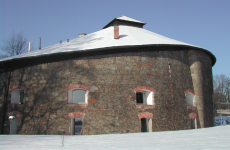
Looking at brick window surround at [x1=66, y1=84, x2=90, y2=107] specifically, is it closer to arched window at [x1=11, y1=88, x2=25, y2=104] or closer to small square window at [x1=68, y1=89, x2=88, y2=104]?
small square window at [x1=68, y1=89, x2=88, y2=104]

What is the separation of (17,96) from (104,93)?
528cm

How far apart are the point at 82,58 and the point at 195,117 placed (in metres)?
7.32

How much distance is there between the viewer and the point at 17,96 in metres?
12.3

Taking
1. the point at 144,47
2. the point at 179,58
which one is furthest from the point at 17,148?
the point at 179,58

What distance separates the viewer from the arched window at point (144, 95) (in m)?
11.1

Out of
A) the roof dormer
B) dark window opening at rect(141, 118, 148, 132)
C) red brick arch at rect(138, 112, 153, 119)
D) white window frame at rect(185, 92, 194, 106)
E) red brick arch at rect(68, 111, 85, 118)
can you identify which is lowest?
dark window opening at rect(141, 118, 148, 132)

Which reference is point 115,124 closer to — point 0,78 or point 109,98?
point 109,98

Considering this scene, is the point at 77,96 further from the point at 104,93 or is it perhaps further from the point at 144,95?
the point at 144,95

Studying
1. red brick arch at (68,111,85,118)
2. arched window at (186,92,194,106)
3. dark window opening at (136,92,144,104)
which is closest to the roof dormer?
arched window at (186,92,194,106)

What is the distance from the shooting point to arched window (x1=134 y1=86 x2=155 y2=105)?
11.1 metres

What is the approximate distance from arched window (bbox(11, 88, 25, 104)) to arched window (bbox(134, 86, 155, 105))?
6491mm

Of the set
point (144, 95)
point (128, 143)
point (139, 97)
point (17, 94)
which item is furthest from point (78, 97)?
point (128, 143)

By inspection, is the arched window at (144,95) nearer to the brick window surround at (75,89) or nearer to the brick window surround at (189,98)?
the brick window surround at (75,89)

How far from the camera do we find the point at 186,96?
1301cm
